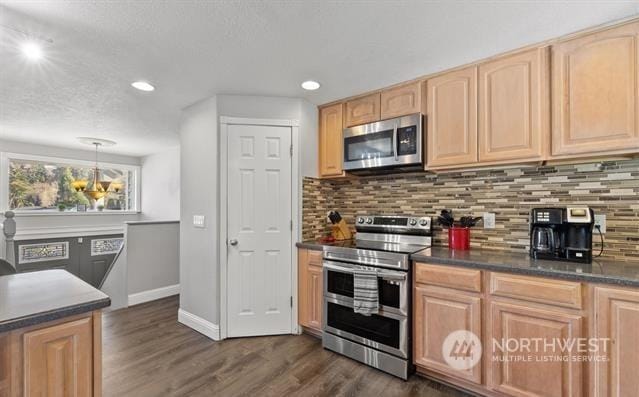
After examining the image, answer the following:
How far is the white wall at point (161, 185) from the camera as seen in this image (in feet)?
17.8

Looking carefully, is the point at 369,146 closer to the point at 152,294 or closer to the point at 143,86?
the point at 143,86

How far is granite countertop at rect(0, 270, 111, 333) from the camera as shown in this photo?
1040 mm

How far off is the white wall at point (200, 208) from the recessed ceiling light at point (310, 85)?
0.89 metres

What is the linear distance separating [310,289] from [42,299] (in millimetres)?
1941

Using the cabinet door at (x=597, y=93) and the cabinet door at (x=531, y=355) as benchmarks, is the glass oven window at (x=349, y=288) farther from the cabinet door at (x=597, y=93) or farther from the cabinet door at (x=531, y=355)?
the cabinet door at (x=597, y=93)

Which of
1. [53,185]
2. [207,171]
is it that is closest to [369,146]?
[207,171]

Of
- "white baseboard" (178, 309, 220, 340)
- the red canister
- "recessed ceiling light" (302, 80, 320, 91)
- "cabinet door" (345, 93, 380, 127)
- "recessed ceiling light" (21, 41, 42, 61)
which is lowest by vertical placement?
"white baseboard" (178, 309, 220, 340)

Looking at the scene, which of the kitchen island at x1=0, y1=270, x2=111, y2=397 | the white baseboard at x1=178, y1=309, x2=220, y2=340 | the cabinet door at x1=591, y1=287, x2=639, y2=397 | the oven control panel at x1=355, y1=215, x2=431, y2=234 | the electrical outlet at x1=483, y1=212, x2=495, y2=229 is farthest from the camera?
the white baseboard at x1=178, y1=309, x2=220, y2=340

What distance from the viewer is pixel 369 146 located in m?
2.68

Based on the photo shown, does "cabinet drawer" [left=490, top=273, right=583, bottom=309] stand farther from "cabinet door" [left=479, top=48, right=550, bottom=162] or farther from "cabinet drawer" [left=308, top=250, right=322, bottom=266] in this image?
"cabinet drawer" [left=308, top=250, right=322, bottom=266]

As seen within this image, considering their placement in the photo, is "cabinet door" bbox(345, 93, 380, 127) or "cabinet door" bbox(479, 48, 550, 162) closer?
"cabinet door" bbox(479, 48, 550, 162)

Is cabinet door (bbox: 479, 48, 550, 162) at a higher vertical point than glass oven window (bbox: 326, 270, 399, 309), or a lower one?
higher
